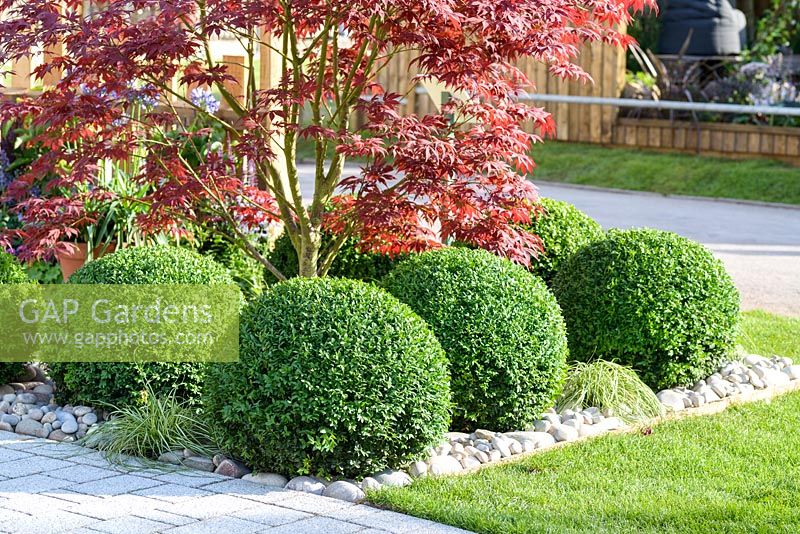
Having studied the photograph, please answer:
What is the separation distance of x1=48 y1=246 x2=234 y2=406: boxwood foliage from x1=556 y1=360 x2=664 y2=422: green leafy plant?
5.46ft

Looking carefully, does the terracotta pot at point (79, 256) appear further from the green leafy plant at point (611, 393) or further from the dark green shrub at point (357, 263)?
the green leafy plant at point (611, 393)

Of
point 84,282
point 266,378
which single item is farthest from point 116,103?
point 266,378

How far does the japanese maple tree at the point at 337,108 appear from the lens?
5098mm

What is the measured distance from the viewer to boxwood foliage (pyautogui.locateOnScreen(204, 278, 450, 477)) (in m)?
4.35

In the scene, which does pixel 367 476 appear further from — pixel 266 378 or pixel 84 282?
pixel 84 282

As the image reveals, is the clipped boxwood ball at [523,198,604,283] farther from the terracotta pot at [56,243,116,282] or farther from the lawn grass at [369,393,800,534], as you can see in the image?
the terracotta pot at [56,243,116,282]

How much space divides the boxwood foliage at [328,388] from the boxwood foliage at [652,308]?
1.41m

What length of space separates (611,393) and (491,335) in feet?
2.46

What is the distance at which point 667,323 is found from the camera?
5.69 m

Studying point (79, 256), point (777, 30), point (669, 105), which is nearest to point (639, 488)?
point (79, 256)

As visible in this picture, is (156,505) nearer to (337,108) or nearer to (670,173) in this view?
(337,108)

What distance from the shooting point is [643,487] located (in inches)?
172

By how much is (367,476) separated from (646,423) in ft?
4.75

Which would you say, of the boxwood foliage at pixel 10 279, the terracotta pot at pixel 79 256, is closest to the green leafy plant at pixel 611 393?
the boxwood foliage at pixel 10 279
